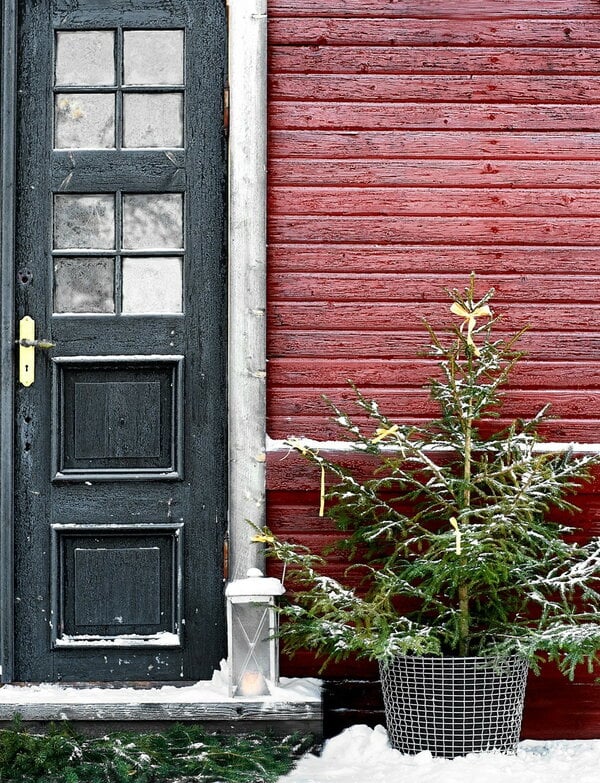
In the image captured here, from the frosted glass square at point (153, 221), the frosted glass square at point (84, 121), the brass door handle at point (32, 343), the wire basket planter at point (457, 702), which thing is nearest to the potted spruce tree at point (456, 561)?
the wire basket planter at point (457, 702)

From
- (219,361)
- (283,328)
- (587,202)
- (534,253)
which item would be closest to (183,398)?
(219,361)

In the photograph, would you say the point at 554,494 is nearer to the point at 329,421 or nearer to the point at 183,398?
the point at 329,421

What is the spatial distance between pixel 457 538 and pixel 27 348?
74.0 inches

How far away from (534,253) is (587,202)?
0.98 ft

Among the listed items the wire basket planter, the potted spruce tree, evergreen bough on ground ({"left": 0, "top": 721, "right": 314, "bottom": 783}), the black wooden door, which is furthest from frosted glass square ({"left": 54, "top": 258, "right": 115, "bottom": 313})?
the wire basket planter

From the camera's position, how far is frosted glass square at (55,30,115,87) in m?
4.23

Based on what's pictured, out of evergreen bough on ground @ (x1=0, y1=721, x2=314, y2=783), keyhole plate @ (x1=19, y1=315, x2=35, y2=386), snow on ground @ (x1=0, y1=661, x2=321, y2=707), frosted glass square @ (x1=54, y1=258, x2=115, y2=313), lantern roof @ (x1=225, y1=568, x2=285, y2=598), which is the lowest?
evergreen bough on ground @ (x1=0, y1=721, x2=314, y2=783)

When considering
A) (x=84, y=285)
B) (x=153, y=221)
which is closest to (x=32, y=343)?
(x=84, y=285)

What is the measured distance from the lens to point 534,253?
4172 millimetres

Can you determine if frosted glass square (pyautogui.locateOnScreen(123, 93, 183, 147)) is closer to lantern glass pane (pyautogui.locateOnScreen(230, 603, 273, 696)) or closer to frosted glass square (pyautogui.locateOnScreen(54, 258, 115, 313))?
frosted glass square (pyautogui.locateOnScreen(54, 258, 115, 313))

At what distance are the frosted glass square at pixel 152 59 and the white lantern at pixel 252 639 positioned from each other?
207 centimetres

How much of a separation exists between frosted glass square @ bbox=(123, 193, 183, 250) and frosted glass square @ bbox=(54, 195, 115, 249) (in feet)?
0.22

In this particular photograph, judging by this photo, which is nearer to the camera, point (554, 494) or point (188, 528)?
point (554, 494)

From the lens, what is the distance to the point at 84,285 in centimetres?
420
